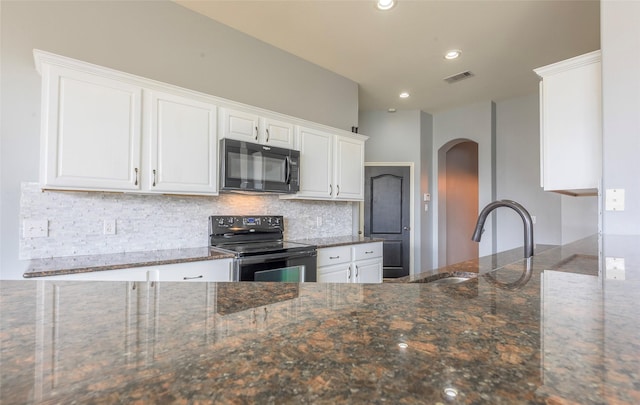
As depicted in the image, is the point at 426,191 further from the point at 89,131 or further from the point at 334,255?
the point at 89,131

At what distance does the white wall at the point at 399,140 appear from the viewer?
4.99 m

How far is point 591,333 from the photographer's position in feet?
1.47

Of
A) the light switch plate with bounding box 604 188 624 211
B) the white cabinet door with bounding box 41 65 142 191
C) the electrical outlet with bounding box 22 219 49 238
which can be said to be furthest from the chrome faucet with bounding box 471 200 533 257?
the electrical outlet with bounding box 22 219 49 238

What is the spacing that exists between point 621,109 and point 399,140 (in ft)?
11.3

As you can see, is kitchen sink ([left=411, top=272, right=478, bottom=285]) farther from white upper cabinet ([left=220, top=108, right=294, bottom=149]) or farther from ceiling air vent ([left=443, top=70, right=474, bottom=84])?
ceiling air vent ([left=443, top=70, right=474, bottom=84])

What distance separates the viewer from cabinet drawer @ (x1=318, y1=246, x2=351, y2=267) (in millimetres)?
2971

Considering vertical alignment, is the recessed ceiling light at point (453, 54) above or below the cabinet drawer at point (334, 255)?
above

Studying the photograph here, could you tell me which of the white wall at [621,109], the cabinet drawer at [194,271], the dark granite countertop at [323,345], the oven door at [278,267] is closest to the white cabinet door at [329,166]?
the oven door at [278,267]

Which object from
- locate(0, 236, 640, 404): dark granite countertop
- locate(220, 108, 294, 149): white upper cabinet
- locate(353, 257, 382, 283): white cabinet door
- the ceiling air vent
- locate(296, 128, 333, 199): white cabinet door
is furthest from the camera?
the ceiling air vent

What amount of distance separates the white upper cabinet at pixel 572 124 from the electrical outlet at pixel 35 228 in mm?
3353

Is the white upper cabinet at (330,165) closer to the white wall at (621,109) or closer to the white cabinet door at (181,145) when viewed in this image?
the white cabinet door at (181,145)

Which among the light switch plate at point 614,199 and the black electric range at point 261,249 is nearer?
the light switch plate at point 614,199

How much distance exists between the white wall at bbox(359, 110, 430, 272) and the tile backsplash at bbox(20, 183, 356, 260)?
2.57 meters

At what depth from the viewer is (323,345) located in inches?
16.6
